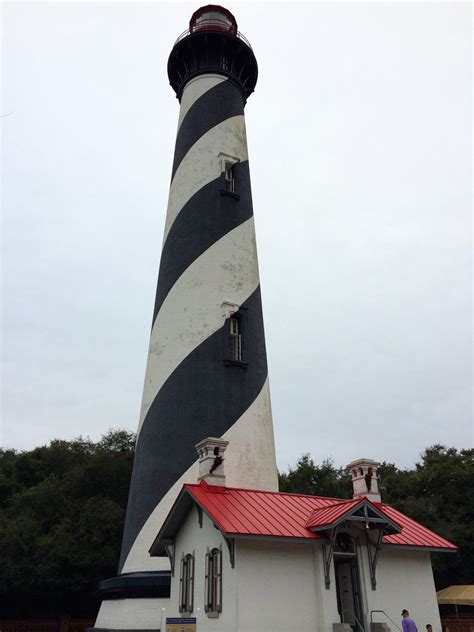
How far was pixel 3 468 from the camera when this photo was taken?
30516 millimetres

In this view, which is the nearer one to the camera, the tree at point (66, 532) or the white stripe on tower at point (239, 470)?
the white stripe on tower at point (239, 470)

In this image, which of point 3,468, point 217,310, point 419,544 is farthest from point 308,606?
point 3,468

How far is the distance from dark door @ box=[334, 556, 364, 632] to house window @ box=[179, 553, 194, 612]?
293cm

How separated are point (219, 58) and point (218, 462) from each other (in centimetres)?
1413

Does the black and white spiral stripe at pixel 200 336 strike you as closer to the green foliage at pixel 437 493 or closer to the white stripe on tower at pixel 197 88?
the white stripe on tower at pixel 197 88

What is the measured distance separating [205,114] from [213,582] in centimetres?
1406

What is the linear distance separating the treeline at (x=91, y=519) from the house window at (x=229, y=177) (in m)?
13.1

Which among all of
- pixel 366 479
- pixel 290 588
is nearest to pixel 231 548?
pixel 290 588

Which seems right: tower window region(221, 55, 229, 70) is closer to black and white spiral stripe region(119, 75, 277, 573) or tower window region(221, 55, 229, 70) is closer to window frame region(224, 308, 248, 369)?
black and white spiral stripe region(119, 75, 277, 573)

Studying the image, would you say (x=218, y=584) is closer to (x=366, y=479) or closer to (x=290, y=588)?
(x=290, y=588)

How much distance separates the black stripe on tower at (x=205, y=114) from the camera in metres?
18.1

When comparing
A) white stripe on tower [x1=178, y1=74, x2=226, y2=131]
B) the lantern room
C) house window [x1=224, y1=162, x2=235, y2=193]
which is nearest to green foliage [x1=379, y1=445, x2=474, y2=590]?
house window [x1=224, y1=162, x2=235, y2=193]

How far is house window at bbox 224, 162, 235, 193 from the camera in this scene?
1733 cm

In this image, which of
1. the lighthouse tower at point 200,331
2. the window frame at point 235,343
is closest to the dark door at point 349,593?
the lighthouse tower at point 200,331
